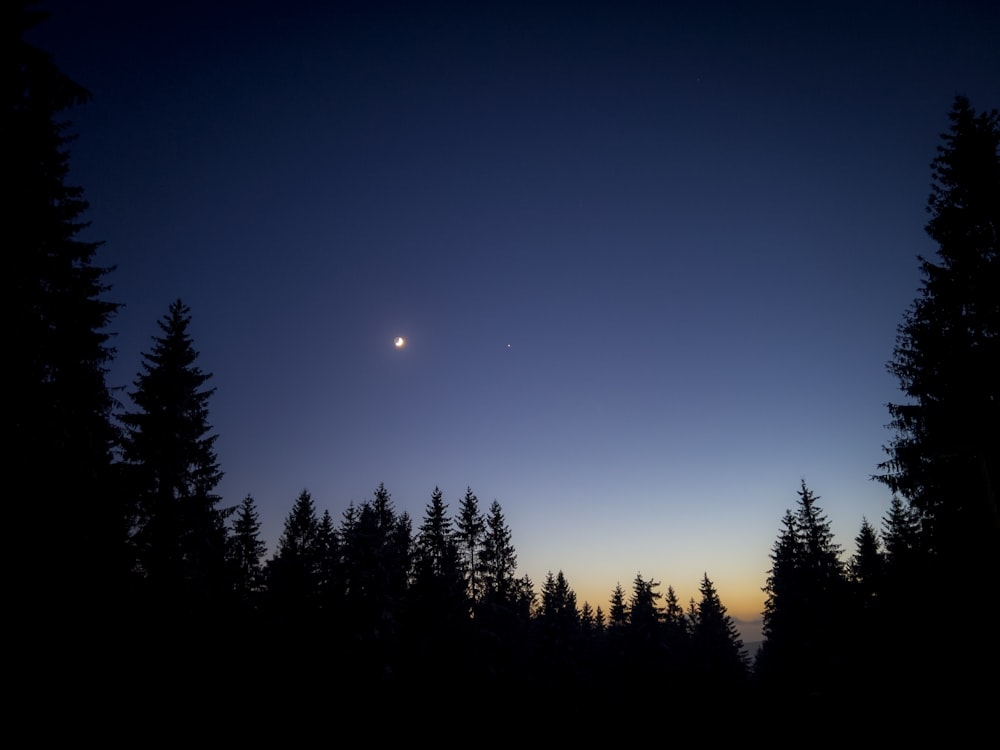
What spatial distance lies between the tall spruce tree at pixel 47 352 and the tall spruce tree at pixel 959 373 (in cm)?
2212

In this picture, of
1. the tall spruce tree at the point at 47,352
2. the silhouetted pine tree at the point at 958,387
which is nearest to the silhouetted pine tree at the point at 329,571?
the tall spruce tree at the point at 47,352

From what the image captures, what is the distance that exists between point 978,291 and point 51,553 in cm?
2521

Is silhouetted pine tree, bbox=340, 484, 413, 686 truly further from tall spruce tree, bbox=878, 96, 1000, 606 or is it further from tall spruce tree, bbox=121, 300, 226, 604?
tall spruce tree, bbox=878, 96, 1000, 606

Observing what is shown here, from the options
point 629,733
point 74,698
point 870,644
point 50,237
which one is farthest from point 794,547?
point 50,237

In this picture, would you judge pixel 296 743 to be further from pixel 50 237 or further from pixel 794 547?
pixel 794 547

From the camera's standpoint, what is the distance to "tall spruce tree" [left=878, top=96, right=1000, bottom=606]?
13844mm

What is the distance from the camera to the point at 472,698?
30.2 m

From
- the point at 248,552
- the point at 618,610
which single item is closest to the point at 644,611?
the point at 618,610

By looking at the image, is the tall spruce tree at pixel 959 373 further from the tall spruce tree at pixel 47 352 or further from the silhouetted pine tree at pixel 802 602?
the tall spruce tree at pixel 47 352

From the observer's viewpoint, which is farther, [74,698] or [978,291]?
[978,291]

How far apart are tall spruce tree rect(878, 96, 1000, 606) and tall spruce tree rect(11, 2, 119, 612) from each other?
22119 mm

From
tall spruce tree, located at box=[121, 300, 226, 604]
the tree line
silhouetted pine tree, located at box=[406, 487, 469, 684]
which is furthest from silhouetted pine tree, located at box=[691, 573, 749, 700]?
tall spruce tree, located at box=[121, 300, 226, 604]

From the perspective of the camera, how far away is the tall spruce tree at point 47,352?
349 inches

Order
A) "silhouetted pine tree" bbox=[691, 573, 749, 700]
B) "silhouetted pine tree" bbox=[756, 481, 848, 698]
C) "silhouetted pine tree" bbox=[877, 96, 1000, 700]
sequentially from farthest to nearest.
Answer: "silhouetted pine tree" bbox=[691, 573, 749, 700]
"silhouetted pine tree" bbox=[756, 481, 848, 698]
"silhouetted pine tree" bbox=[877, 96, 1000, 700]
